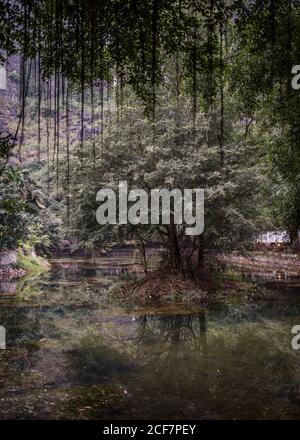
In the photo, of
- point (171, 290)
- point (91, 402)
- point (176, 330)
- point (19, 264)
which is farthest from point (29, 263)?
point (91, 402)

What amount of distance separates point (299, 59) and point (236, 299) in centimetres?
1115

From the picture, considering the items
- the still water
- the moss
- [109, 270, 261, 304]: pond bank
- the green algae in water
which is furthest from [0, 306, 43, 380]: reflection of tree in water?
the moss

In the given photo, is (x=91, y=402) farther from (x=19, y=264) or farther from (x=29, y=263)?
(x=29, y=263)

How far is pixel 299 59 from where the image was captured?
8375mm

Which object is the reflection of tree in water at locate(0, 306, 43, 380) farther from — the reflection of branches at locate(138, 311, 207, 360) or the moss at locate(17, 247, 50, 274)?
the moss at locate(17, 247, 50, 274)

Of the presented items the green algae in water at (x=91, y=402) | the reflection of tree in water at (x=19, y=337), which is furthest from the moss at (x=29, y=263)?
the green algae in water at (x=91, y=402)

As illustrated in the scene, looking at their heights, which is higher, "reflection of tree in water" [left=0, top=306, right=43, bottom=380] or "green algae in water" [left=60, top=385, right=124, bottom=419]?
"green algae in water" [left=60, top=385, right=124, bottom=419]

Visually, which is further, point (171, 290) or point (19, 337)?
point (171, 290)

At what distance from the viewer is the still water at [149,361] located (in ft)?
22.7

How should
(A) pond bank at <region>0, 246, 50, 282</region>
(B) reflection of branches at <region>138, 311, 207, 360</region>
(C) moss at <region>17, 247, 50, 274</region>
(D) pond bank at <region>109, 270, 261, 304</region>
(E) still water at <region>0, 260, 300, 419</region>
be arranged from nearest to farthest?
(E) still water at <region>0, 260, 300, 419</region> < (B) reflection of branches at <region>138, 311, 207, 360</region> < (D) pond bank at <region>109, 270, 261, 304</region> < (A) pond bank at <region>0, 246, 50, 282</region> < (C) moss at <region>17, 247, 50, 274</region>

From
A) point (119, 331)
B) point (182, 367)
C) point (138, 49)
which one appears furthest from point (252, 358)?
point (138, 49)

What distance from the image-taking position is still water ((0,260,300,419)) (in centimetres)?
691

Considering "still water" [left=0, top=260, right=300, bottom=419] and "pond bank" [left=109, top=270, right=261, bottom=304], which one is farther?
Result: "pond bank" [left=109, top=270, right=261, bottom=304]

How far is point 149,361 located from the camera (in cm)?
973
